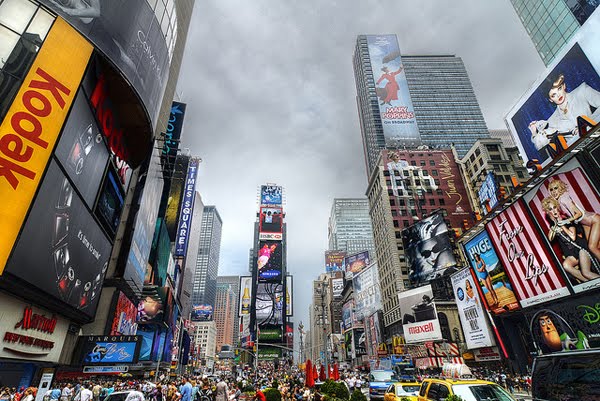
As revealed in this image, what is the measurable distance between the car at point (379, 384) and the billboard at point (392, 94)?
3804 inches

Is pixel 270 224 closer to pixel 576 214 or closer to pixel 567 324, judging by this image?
pixel 567 324

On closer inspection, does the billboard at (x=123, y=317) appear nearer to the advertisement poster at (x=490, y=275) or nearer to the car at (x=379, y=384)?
the car at (x=379, y=384)

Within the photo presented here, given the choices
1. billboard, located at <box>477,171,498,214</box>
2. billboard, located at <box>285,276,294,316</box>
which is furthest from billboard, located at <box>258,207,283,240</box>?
billboard, located at <box>477,171,498,214</box>

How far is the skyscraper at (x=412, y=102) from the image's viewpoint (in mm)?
118312

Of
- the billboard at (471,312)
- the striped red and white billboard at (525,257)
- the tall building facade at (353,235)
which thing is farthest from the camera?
the tall building facade at (353,235)

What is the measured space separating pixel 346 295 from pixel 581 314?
96136 millimetres

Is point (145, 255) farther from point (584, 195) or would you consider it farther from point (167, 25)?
point (584, 195)

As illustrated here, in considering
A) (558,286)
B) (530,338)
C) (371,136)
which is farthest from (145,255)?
(371,136)

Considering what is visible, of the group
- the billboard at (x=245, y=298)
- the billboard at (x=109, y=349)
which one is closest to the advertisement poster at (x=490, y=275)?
the billboard at (x=109, y=349)

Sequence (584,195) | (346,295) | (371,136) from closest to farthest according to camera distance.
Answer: (584,195) → (346,295) → (371,136)

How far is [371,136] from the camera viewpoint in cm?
14825

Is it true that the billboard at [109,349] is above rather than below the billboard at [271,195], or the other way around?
below

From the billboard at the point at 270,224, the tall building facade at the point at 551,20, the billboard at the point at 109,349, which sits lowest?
the billboard at the point at 109,349

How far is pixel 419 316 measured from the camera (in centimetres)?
5631
